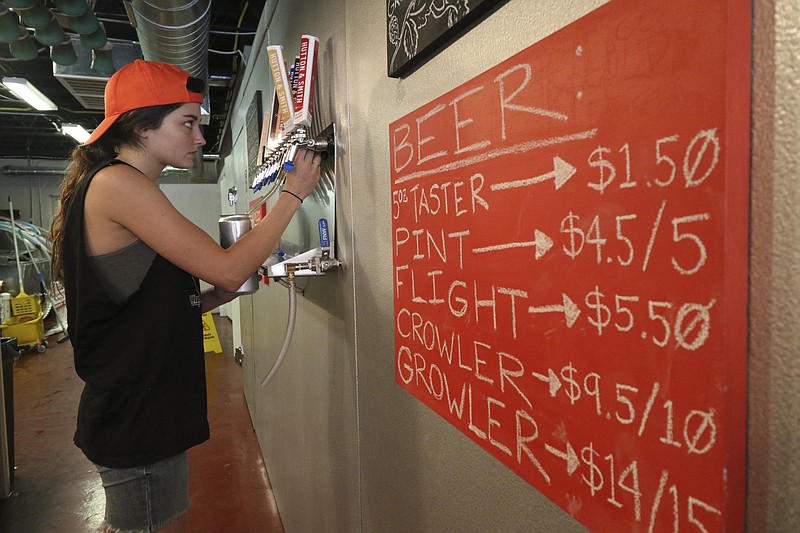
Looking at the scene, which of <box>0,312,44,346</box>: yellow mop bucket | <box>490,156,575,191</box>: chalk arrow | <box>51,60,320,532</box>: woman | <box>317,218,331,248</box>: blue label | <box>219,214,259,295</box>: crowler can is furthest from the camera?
<box>0,312,44,346</box>: yellow mop bucket

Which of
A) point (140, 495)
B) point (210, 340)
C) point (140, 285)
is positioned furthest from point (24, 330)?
point (140, 285)

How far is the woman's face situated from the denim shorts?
2.83 feet

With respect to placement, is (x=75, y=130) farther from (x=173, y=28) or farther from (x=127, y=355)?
(x=127, y=355)

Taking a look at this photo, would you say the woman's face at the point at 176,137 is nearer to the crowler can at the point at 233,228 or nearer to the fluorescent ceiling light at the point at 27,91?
the crowler can at the point at 233,228

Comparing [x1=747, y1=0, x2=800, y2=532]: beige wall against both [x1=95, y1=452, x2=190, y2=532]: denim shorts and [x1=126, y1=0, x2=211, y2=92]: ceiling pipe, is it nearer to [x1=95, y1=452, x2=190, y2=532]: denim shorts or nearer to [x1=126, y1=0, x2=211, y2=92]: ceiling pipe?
[x1=95, y1=452, x2=190, y2=532]: denim shorts

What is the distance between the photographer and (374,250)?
1290 mm

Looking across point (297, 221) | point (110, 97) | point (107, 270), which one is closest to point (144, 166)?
point (110, 97)

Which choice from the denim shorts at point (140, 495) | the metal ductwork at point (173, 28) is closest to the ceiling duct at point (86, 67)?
the metal ductwork at point (173, 28)

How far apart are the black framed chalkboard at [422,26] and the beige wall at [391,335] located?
24mm

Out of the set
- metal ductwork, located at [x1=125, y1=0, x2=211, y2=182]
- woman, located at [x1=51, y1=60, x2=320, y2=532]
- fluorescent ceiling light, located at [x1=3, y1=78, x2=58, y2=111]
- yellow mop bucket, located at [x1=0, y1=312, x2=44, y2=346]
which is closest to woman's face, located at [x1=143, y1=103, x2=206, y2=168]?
woman, located at [x1=51, y1=60, x2=320, y2=532]

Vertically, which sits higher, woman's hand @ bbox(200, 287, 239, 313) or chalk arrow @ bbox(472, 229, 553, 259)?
chalk arrow @ bbox(472, 229, 553, 259)

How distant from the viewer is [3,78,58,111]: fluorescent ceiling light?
5336 millimetres

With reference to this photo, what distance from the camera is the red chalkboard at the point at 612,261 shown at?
17.0 inches

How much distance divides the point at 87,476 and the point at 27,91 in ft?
14.8
